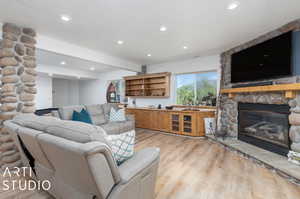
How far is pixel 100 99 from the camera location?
7.82 meters

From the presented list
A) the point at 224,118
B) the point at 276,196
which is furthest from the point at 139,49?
the point at 276,196

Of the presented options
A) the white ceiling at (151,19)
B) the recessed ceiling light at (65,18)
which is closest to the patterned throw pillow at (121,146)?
the white ceiling at (151,19)

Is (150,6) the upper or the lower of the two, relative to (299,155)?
upper

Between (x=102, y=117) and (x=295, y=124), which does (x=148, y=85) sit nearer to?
(x=102, y=117)

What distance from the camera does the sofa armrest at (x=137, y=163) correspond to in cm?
115

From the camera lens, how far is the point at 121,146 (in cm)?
134

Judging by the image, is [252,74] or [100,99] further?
[100,99]

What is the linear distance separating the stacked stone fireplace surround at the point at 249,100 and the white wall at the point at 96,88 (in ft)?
13.5

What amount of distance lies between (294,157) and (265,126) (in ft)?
2.86

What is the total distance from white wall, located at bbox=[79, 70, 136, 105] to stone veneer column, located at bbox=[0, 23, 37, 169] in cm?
418

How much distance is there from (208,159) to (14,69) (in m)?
3.92

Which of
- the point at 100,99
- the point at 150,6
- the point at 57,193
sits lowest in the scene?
the point at 57,193

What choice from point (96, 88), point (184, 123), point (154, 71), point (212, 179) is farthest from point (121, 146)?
point (96, 88)

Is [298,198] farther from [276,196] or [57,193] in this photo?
[57,193]
